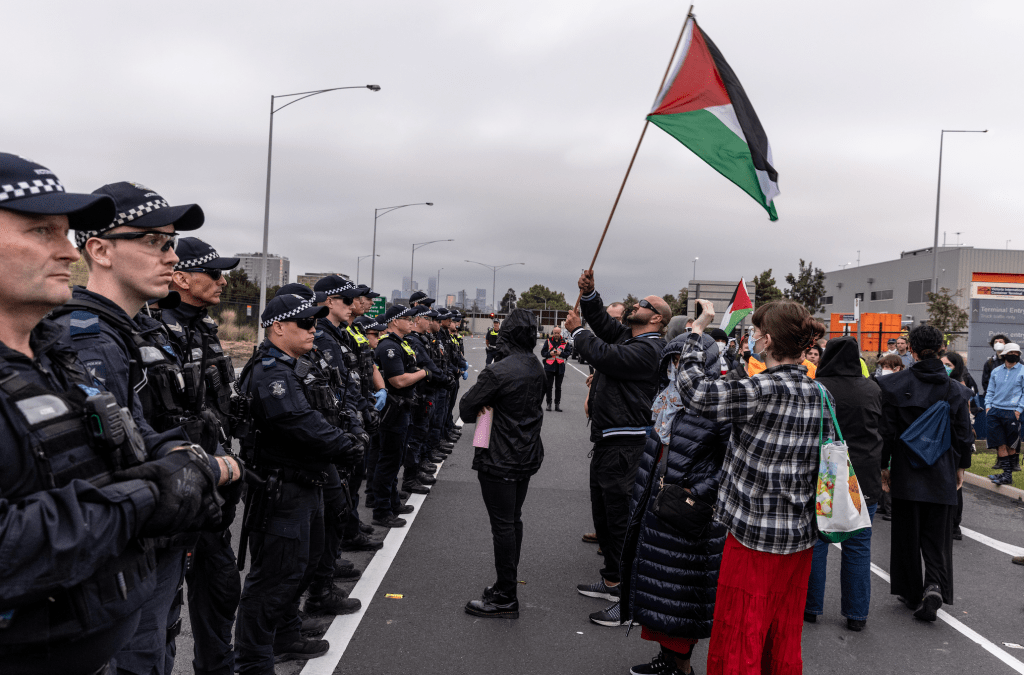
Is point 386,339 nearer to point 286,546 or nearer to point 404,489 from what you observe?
point 404,489

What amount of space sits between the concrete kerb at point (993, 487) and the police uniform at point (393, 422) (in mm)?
8031

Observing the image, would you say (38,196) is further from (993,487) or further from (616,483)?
(993,487)

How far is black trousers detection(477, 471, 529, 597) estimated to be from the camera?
15.2ft

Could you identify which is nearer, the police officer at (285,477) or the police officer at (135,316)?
the police officer at (135,316)

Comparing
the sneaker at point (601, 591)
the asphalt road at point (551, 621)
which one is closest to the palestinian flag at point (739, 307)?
the asphalt road at point (551, 621)

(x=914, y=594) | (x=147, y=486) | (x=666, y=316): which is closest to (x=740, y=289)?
(x=666, y=316)

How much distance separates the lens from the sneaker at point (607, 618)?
4.56m

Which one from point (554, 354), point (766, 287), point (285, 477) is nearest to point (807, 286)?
point (766, 287)

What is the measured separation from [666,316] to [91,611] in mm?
4276

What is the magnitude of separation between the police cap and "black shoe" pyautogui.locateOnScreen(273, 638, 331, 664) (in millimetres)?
2988

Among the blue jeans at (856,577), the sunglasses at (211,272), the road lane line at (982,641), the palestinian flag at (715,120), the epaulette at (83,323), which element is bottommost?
the road lane line at (982,641)

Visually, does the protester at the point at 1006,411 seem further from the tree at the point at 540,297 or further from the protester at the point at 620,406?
the tree at the point at 540,297

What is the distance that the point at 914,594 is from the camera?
508cm

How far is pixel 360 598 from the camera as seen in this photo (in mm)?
4746
